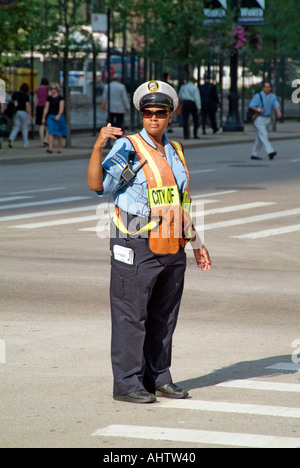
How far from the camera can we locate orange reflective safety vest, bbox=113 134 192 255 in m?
5.77

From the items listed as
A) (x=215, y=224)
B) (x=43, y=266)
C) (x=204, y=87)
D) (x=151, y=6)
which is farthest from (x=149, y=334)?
(x=151, y=6)

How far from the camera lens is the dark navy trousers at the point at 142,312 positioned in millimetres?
5785

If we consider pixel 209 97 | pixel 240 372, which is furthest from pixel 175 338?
pixel 209 97

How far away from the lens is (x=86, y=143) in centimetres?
3131

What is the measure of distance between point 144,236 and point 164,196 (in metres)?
0.26

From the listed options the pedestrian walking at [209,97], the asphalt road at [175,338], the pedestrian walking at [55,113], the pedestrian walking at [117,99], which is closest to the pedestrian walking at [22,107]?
the pedestrian walking at [55,113]

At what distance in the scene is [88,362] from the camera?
6.84m

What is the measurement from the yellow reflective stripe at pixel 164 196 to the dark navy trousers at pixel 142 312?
0.24m

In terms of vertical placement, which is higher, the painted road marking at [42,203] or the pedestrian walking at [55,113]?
the pedestrian walking at [55,113]

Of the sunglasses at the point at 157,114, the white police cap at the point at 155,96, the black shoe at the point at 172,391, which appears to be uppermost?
the white police cap at the point at 155,96

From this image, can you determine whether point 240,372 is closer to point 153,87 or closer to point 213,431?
point 213,431

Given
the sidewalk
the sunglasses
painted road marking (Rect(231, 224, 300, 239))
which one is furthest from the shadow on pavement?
the sidewalk

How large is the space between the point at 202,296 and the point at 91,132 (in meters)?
27.0

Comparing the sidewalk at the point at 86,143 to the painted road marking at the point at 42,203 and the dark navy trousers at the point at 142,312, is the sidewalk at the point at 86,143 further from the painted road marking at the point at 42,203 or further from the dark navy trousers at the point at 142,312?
the dark navy trousers at the point at 142,312
